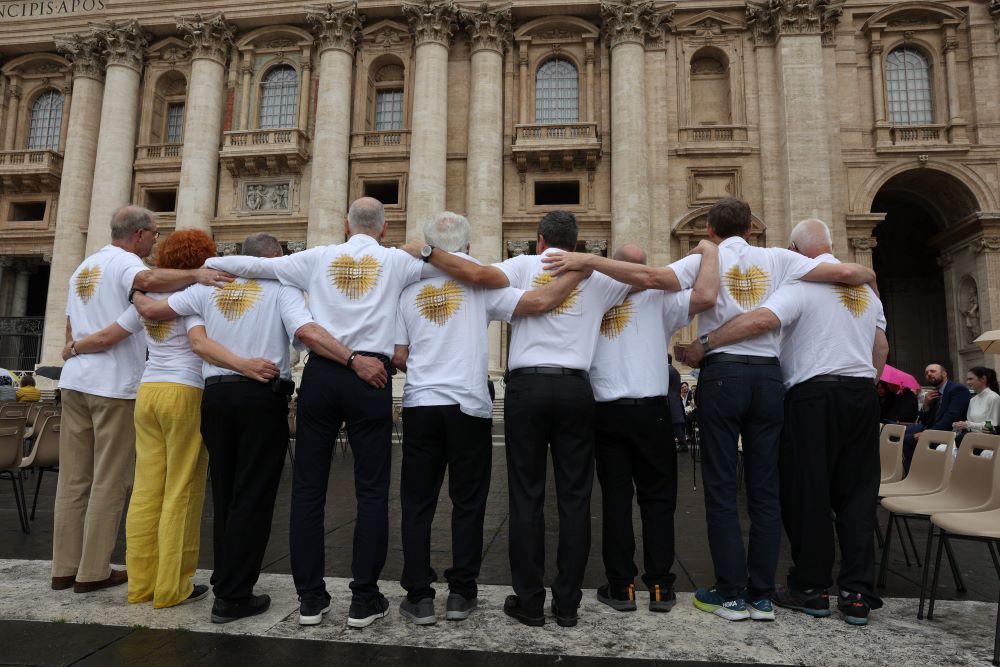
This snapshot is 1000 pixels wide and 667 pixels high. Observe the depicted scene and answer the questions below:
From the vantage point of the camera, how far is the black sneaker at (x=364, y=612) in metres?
2.98

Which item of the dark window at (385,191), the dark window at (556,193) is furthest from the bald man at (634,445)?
the dark window at (385,191)

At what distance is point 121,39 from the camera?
79.7 feet

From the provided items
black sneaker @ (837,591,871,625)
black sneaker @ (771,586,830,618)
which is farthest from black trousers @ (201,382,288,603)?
black sneaker @ (837,591,871,625)

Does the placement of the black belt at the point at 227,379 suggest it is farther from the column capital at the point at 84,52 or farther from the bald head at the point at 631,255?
the column capital at the point at 84,52

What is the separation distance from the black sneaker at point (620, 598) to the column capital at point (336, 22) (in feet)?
78.7

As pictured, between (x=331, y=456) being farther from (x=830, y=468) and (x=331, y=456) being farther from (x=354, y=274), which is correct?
(x=830, y=468)

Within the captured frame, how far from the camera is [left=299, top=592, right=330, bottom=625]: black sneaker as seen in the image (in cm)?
300

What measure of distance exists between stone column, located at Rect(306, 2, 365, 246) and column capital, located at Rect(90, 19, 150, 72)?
718 cm

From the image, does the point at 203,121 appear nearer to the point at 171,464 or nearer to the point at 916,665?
the point at 171,464

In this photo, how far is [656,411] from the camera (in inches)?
134

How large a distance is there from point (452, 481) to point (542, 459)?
0.49 meters

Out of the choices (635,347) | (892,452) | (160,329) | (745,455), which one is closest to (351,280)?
(160,329)

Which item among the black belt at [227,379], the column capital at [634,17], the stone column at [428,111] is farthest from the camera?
the column capital at [634,17]

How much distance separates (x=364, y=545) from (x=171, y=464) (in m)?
1.24
